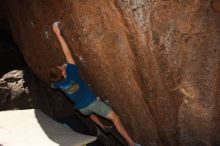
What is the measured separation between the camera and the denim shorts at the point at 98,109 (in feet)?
17.7

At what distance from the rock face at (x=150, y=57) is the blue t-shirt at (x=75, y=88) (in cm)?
24

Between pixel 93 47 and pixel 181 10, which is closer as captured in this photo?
pixel 181 10

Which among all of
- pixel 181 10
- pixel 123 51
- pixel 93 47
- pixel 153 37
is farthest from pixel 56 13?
pixel 181 10

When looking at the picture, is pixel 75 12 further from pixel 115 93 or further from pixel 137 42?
pixel 115 93

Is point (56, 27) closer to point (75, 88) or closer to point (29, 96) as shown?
point (75, 88)

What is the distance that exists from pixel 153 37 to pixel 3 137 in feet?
7.36

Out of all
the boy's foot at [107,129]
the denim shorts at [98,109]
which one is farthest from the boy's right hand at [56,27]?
the boy's foot at [107,129]

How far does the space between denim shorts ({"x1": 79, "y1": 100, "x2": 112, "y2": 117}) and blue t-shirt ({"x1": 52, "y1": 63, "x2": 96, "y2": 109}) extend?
66mm

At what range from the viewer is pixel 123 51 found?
4945 mm

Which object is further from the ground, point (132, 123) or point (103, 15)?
point (103, 15)

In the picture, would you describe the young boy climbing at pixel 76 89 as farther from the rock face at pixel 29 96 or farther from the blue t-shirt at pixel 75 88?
the rock face at pixel 29 96

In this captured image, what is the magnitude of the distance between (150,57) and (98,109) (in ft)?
3.98

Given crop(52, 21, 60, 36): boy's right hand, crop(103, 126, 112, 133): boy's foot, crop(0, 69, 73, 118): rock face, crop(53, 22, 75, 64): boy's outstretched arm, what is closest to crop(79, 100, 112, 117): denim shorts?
crop(103, 126, 112, 133): boy's foot

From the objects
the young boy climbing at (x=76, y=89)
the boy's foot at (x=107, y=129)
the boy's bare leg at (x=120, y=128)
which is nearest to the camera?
the young boy climbing at (x=76, y=89)
